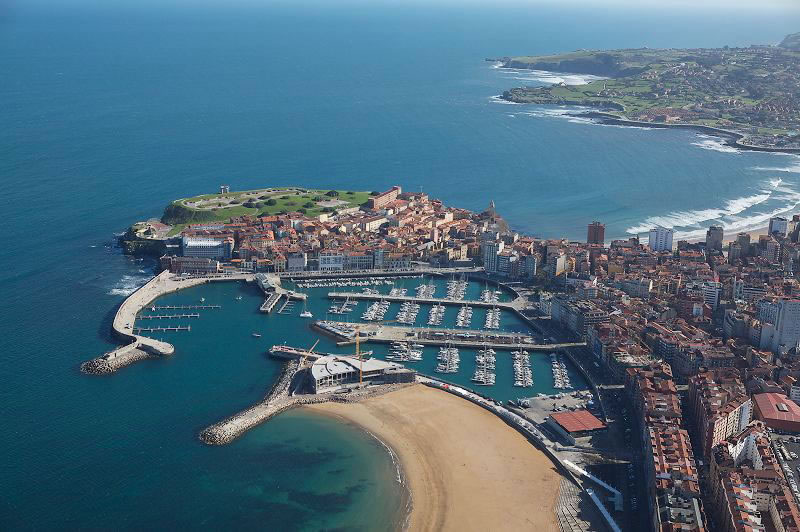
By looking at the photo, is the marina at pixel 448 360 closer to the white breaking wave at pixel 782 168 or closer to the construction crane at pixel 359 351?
the construction crane at pixel 359 351

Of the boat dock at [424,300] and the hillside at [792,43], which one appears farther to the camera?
the hillside at [792,43]

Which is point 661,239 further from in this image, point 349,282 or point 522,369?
point 522,369

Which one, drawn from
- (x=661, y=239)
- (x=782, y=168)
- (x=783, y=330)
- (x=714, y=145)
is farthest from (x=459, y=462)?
(x=714, y=145)

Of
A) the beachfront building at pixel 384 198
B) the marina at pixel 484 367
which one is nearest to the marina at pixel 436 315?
the marina at pixel 484 367

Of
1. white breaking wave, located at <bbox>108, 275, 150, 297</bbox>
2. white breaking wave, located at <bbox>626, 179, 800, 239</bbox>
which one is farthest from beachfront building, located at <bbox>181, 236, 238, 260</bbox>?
white breaking wave, located at <bbox>626, 179, 800, 239</bbox>

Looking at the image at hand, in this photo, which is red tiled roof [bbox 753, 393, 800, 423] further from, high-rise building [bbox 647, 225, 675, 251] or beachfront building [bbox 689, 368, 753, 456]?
high-rise building [bbox 647, 225, 675, 251]

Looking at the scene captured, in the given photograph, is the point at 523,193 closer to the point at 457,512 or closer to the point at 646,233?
the point at 646,233
